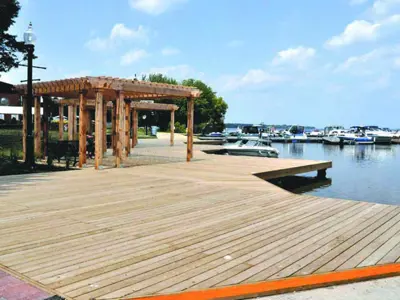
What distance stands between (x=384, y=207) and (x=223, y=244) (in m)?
3.94

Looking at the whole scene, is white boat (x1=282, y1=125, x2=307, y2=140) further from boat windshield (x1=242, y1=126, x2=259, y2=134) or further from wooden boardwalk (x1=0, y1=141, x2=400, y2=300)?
wooden boardwalk (x1=0, y1=141, x2=400, y2=300)

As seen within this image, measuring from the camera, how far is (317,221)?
5840 millimetres

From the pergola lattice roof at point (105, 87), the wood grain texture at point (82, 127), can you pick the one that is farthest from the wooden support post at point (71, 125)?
the wood grain texture at point (82, 127)

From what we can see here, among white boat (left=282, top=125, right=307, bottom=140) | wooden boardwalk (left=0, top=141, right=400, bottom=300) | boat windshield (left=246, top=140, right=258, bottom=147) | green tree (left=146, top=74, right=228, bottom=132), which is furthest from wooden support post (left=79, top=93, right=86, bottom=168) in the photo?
white boat (left=282, top=125, right=307, bottom=140)

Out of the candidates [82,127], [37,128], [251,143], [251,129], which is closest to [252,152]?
[251,143]

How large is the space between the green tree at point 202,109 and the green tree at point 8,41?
3465 centimetres

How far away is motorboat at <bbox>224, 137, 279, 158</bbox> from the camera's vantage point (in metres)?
21.1

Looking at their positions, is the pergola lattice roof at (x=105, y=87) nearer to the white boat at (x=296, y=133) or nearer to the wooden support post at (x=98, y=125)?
the wooden support post at (x=98, y=125)

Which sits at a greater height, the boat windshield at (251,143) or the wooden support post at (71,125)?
the wooden support post at (71,125)

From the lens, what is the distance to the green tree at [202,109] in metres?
56.2

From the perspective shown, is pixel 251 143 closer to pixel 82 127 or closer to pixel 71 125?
pixel 71 125

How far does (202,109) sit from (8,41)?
40699 mm

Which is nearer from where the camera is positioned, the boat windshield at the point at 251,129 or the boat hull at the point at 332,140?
the boat windshield at the point at 251,129

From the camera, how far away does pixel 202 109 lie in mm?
60094
